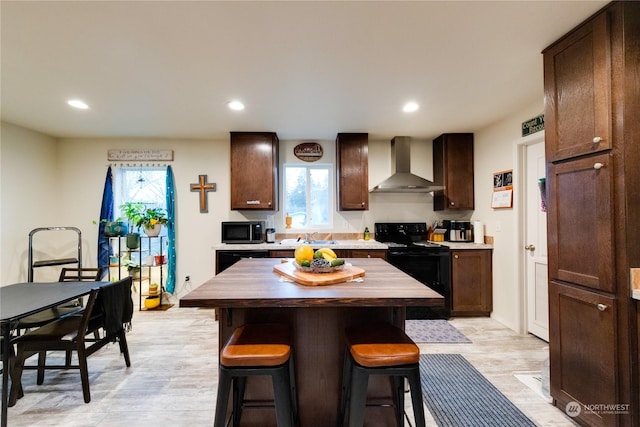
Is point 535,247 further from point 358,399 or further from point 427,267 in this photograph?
point 358,399

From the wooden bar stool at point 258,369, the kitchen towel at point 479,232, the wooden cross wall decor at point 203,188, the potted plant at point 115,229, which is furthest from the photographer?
the wooden cross wall decor at point 203,188

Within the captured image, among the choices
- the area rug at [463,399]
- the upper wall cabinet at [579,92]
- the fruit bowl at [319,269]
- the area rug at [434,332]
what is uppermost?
the upper wall cabinet at [579,92]

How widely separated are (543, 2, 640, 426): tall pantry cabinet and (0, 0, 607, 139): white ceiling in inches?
10.6

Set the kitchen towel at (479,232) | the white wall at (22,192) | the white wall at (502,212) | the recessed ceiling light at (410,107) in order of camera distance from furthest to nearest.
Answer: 1. the kitchen towel at (479,232)
2. the white wall at (22,192)
3. the white wall at (502,212)
4. the recessed ceiling light at (410,107)

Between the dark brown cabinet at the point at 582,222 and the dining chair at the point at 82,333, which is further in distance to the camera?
the dining chair at the point at 82,333

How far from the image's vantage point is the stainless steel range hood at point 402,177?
3715 mm

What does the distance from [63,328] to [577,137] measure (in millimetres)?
3672

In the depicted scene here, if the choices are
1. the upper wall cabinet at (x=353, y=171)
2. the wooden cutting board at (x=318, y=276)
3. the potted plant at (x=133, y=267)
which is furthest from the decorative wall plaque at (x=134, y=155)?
the wooden cutting board at (x=318, y=276)

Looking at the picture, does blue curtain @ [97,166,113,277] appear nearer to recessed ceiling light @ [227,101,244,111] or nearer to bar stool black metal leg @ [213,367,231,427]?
recessed ceiling light @ [227,101,244,111]

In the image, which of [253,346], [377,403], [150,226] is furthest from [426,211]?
[150,226]

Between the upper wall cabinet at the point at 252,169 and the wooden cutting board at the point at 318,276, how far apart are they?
7.06ft

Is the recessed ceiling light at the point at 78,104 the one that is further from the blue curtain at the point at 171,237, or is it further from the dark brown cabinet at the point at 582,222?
the dark brown cabinet at the point at 582,222

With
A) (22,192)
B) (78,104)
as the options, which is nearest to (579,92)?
(78,104)

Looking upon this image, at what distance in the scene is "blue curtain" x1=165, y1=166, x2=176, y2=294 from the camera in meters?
3.99
